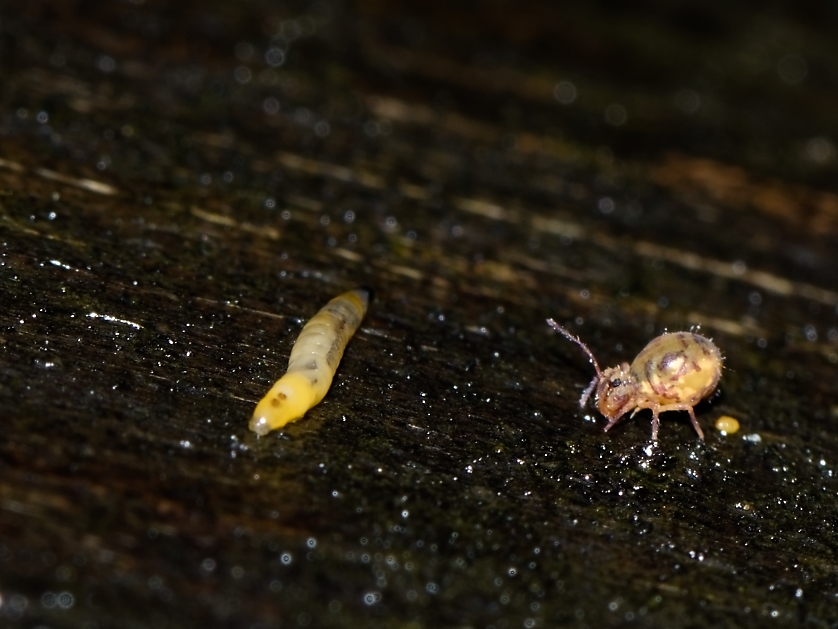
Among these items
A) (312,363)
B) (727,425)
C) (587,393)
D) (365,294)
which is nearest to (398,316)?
(365,294)

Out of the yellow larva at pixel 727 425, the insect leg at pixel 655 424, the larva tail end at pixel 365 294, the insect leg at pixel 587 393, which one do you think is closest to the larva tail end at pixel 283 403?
the larva tail end at pixel 365 294

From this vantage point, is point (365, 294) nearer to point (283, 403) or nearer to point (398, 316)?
point (398, 316)

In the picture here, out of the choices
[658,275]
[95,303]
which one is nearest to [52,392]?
[95,303]

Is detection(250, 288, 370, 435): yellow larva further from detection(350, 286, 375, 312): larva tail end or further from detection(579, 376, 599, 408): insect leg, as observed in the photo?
detection(579, 376, 599, 408): insect leg

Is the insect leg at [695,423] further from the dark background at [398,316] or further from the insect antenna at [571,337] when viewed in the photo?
the insect antenna at [571,337]

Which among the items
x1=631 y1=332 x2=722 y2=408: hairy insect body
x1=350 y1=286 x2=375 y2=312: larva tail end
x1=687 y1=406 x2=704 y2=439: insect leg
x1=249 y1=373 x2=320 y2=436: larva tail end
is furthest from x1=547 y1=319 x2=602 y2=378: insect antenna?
x1=249 y1=373 x2=320 y2=436: larva tail end

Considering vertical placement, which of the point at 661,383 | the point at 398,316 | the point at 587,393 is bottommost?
the point at 398,316

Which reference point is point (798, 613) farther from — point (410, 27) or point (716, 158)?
point (410, 27)
